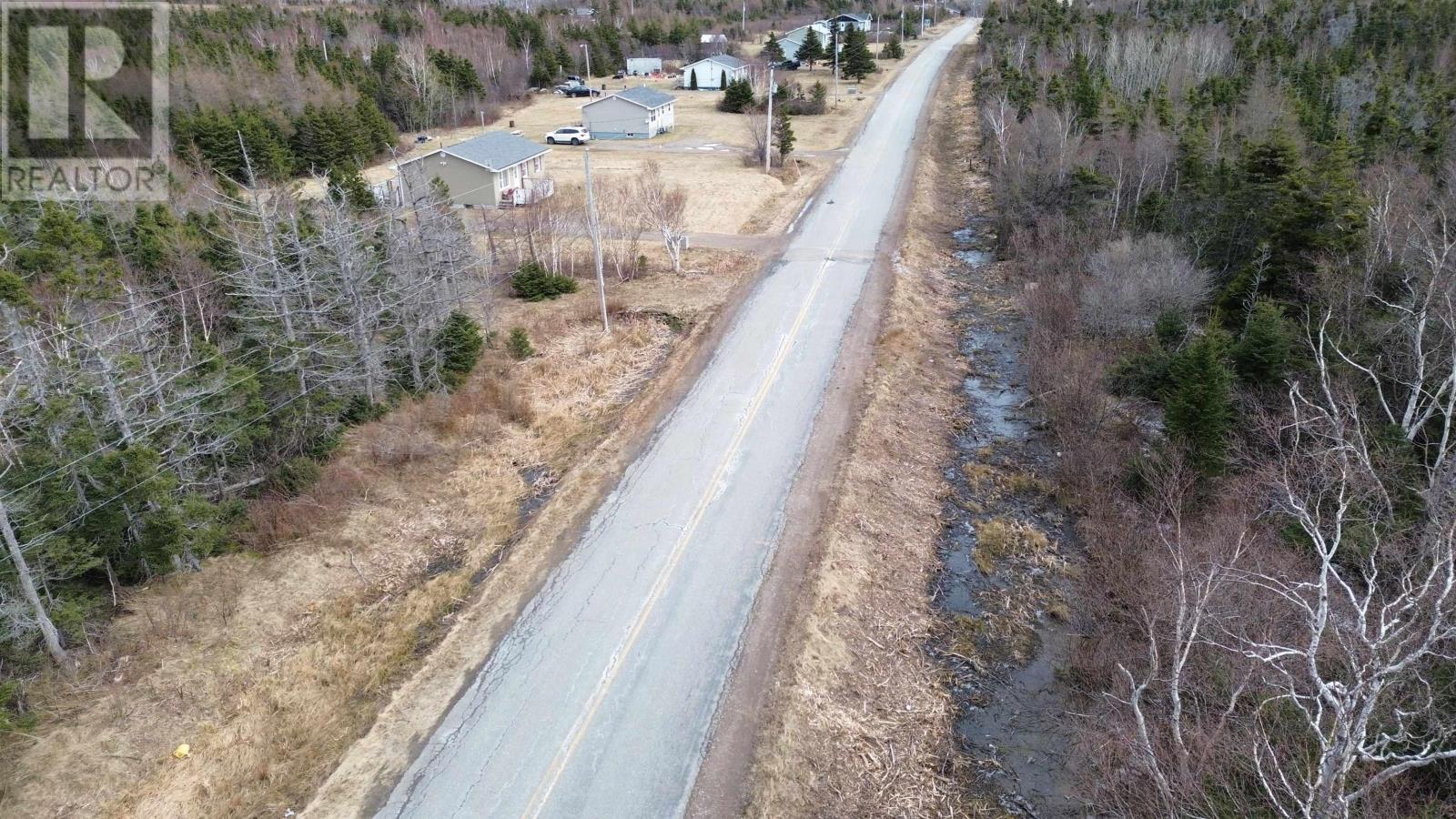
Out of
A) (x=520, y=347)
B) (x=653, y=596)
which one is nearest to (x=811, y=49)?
(x=520, y=347)

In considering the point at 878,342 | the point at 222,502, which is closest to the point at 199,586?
the point at 222,502

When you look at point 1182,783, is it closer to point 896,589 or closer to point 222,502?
point 896,589

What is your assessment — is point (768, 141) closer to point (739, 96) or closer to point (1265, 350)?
point (739, 96)

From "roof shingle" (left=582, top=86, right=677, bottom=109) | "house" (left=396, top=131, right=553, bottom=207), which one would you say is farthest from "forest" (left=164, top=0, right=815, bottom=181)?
"roof shingle" (left=582, top=86, right=677, bottom=109)

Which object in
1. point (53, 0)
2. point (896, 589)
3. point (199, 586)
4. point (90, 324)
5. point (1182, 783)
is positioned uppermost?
point (53, 0)

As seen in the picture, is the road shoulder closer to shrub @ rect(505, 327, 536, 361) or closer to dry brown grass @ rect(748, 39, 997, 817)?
dry brown grass @ rect(748, 39, 997, 817)
